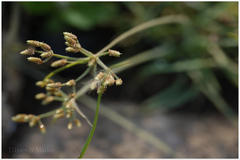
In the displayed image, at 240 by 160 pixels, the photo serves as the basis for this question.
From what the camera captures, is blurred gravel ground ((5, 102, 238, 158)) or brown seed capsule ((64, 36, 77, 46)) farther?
blurred gravel ground ((5, 102, 238, 158))

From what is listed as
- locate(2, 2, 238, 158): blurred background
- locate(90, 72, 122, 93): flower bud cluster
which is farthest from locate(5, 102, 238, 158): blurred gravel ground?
locate(90, 72, 122, 93): flower bud cluster

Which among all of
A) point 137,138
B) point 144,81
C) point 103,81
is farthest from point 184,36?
point 103,81

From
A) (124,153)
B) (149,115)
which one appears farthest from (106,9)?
(124,153)

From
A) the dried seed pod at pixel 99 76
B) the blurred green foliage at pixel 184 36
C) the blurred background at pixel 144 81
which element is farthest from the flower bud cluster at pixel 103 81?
the blurred green foliage at pixel 184 36

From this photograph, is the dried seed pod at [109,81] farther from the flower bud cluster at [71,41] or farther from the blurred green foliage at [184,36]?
the blurred green foliage at [184,36]

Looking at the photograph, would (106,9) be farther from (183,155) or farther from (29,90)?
(183,155)

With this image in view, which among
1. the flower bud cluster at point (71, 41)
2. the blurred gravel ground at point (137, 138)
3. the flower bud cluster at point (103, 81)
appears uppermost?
the flower bud cluster at point (71, 41)

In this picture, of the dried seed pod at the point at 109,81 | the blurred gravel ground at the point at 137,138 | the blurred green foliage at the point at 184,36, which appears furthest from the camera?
the blurred green foliage at the point at 184,36

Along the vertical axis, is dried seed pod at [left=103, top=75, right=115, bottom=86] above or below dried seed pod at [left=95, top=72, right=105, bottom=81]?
below

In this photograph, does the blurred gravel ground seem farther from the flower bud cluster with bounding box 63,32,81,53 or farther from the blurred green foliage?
the flower bud cluster with bounding box 63,32,81,53
